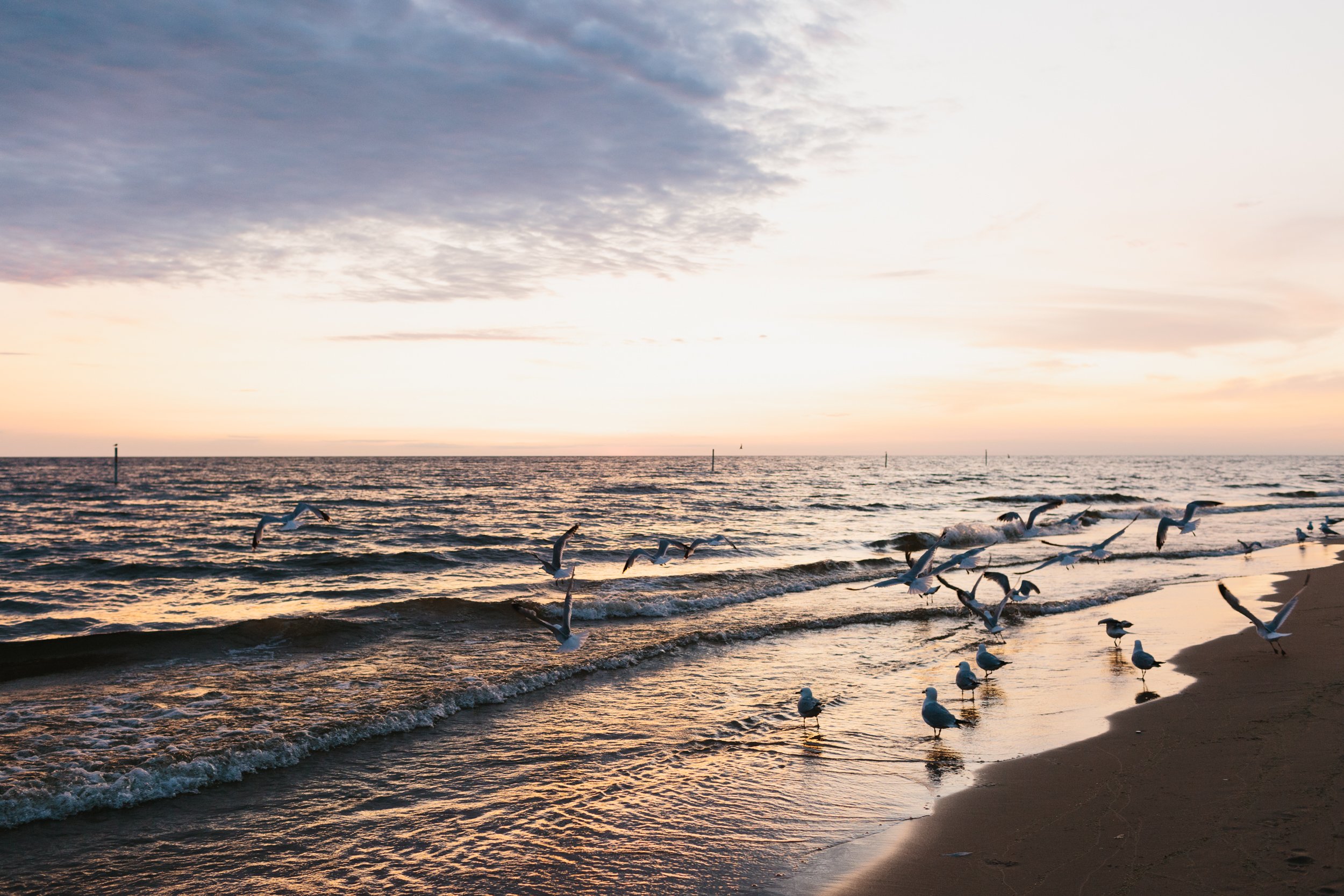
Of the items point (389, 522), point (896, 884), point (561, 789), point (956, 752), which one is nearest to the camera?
point (896, 884)

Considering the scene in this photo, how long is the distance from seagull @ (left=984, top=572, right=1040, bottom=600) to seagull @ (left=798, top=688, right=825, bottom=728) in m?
7.18

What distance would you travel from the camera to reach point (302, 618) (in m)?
15.9

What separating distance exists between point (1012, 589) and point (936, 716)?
986 cm

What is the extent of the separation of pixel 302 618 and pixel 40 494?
51.2 m

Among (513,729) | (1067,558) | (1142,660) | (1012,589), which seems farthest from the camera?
(1067,558)

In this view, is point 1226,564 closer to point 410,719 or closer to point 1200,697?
point 1200,697

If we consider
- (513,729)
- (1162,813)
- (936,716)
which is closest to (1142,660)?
(936,716)

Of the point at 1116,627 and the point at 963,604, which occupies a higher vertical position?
the point at 1116,627

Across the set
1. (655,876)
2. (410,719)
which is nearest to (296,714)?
(410,719)

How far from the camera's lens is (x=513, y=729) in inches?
383

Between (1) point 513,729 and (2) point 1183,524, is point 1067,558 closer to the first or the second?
(2) point 1183,524

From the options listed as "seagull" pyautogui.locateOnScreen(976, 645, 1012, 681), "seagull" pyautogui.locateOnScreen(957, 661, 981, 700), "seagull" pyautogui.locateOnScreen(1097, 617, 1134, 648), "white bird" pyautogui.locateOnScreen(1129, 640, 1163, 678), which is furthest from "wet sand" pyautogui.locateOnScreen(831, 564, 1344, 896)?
"seagull" pyautogui.locateOnScreen(1097, 617, 1134, 648)

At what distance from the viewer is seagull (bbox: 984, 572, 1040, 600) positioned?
1594 cm

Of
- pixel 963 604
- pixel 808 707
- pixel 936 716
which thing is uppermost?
pixel 936 716
